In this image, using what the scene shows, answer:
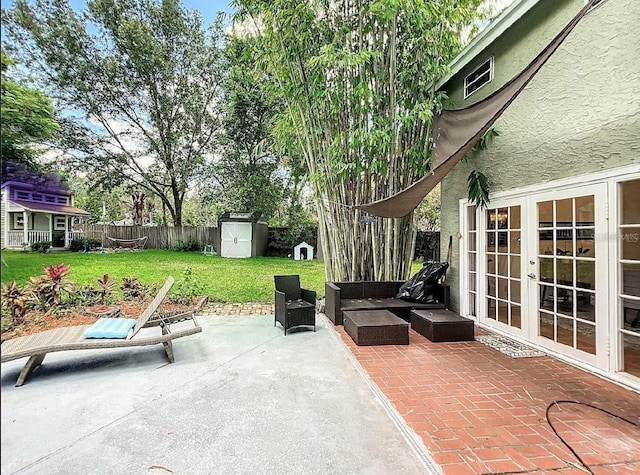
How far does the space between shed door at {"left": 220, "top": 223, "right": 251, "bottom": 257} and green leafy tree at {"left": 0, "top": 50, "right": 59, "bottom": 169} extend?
11972 mm

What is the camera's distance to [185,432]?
7.25 feet

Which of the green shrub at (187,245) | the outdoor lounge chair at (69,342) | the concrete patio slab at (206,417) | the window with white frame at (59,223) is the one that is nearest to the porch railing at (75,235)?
the window with white frame at (59,223)

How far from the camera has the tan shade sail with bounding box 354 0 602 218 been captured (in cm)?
282

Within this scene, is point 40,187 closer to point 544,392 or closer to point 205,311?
point 544,392

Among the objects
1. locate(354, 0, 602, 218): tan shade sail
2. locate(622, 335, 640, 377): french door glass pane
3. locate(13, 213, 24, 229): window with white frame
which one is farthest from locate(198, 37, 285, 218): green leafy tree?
locate(13, 213, 24, 229): window with white frame

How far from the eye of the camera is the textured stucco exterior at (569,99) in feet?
9.50

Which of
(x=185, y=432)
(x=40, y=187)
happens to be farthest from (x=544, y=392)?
(x=40, y=187)

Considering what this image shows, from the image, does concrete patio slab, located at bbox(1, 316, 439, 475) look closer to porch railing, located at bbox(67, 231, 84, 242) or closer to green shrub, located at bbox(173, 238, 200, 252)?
porch railing, located at bbox(67, 231, 84, 242)

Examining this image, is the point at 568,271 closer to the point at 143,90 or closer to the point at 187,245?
the point at 143,90

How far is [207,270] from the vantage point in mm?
9891

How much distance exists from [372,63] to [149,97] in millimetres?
7885

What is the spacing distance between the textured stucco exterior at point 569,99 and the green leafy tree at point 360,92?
866mm

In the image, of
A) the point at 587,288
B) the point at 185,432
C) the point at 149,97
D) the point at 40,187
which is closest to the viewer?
the point at 40,187

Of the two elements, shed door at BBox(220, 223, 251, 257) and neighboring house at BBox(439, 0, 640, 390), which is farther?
shed door at BBox(220, 223, 251, 257)
